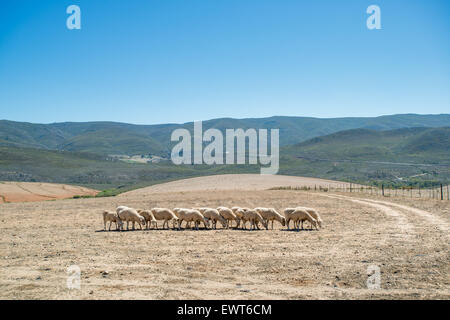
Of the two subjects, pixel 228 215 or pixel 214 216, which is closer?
pixel 214 216

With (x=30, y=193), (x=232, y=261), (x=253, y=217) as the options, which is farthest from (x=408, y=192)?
(x=30, y=193)

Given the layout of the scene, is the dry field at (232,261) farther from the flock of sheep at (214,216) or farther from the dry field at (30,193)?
the dry field at (30,193)

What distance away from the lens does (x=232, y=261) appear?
12.9 meters

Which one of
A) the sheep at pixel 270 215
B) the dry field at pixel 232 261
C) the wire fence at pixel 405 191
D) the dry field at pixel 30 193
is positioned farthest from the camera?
the dry field at pixel 30 193

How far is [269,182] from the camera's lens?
64.0 meters

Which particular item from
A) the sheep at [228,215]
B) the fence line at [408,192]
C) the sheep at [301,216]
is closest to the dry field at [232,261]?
the sheep at [301,216]

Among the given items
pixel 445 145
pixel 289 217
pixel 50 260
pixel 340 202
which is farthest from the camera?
pixel 445 145

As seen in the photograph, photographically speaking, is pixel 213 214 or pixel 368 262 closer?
pixel 368 262

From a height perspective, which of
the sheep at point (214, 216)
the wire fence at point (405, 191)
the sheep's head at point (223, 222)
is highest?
the sheep at point (214, 216)

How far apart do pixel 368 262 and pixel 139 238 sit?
A: 9.74 meters

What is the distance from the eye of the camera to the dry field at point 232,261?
9.58 metres

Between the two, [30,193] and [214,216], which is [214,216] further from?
[30,193]

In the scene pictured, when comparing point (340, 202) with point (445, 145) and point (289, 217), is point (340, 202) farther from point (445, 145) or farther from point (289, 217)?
point (445, 145)
